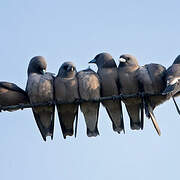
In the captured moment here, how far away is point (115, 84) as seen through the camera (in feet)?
33.6

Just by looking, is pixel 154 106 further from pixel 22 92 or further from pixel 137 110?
pixel 22 92

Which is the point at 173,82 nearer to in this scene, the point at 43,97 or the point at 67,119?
the point at 67,119

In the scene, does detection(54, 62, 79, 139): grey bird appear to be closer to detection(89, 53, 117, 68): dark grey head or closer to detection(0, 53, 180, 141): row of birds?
detection(0, 53, 180, 141): row of birds

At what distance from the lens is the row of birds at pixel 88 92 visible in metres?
9.98

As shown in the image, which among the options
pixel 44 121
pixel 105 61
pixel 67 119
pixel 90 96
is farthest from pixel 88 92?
pixel 105 61

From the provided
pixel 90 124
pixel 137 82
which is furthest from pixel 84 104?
pixel 137 82

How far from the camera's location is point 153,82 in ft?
32.7

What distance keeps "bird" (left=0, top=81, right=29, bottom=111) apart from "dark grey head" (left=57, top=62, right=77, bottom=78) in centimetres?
76

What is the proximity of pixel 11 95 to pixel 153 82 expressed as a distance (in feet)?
8.18

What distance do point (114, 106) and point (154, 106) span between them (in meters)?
0.72

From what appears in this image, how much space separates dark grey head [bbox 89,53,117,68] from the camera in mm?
10773

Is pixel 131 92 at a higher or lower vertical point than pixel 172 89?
higher

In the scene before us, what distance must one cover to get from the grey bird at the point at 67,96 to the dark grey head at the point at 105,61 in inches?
29.6

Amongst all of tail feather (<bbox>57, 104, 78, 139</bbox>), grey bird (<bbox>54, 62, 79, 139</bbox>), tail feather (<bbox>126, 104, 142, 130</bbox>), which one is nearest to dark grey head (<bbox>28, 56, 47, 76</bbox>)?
grey bird (<bbox>54, 62, 79, 139</bbox>)
